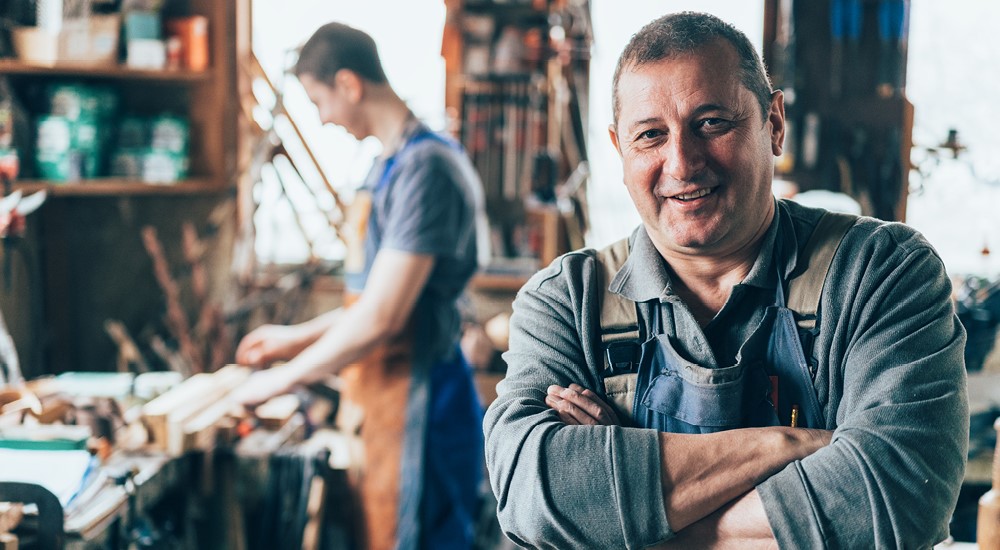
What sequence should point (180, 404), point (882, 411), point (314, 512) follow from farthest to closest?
point (314, 512), point (180, 404), point (882, 411)

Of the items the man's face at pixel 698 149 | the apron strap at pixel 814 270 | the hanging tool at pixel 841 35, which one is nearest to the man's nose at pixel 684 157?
the man's face at pixel 698 149

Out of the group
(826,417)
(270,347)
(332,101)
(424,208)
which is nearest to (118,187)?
(270,347)

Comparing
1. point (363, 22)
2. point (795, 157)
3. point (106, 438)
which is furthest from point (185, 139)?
point (795, 157)

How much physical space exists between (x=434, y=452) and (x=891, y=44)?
2.51 m

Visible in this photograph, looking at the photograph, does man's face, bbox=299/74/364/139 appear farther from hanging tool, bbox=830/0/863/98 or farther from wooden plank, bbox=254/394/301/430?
hanging tool, bbox=830/0/863/98

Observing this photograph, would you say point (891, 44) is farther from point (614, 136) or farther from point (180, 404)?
point (180, 404)

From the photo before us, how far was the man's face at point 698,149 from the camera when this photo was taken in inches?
54.8

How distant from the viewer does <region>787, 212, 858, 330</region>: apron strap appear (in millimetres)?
1394

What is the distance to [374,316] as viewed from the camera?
254 centimetres

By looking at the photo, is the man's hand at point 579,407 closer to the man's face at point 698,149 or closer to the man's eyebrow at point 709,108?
the man's face at point 698,149

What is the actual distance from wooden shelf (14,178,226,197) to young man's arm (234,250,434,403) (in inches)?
59.6

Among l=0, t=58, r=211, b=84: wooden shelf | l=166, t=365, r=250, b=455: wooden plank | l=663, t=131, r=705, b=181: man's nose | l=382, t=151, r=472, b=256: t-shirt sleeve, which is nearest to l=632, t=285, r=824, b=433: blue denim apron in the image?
l=663, t=131, r=705, b=181: man's nose

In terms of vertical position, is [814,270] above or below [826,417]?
above

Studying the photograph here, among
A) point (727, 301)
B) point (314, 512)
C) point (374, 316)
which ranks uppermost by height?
point (727, 301)
